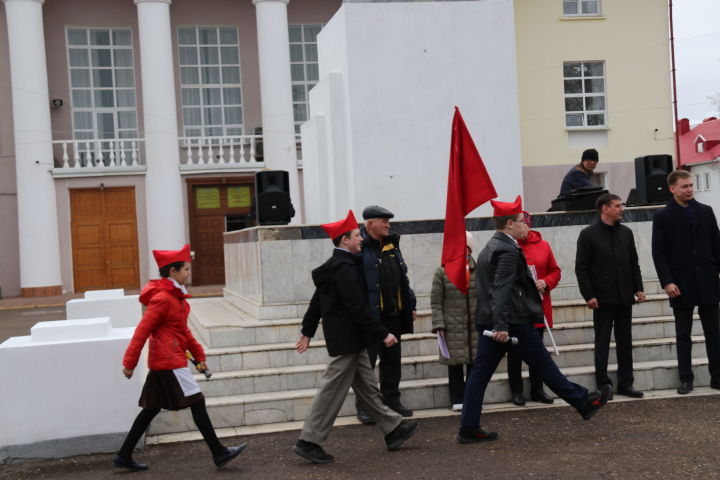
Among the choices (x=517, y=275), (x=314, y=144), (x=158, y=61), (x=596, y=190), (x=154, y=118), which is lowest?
(x=517, y=275)

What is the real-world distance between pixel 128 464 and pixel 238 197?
70.0 ft

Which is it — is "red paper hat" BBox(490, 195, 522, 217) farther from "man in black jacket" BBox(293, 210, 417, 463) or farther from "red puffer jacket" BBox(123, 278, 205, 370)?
"red puffer jacket" BBox(123, 278, 205, 370)

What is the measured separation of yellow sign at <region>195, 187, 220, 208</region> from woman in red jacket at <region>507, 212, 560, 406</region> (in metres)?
20.1

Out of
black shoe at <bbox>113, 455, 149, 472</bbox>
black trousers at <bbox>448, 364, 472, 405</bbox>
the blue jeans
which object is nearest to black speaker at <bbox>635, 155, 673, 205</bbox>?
black trousers at <bbox>448, 364, 472, 405</bbox>

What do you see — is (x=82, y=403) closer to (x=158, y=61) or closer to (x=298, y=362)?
(x=298, y=362)

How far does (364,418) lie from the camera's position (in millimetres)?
7707

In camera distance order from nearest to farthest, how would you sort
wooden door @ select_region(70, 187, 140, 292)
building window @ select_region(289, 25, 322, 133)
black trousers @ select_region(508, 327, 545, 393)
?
Result: black trousers @ select_region(508, 327, 545, 393), wooden door @ select_region(70, 187, 140, 292), building window @ select_region(289, 25, 322, 133)

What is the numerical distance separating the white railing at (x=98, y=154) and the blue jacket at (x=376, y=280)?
772 inches

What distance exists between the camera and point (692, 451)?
20.4ft

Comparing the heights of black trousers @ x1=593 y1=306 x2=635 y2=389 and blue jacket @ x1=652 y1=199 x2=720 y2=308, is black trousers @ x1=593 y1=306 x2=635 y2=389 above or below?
below

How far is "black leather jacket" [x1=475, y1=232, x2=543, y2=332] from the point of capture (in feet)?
21.6

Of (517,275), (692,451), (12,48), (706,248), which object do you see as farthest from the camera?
(12,48)

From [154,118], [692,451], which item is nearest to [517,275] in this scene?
[692,451]

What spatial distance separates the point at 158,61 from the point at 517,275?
2074 centimetres
